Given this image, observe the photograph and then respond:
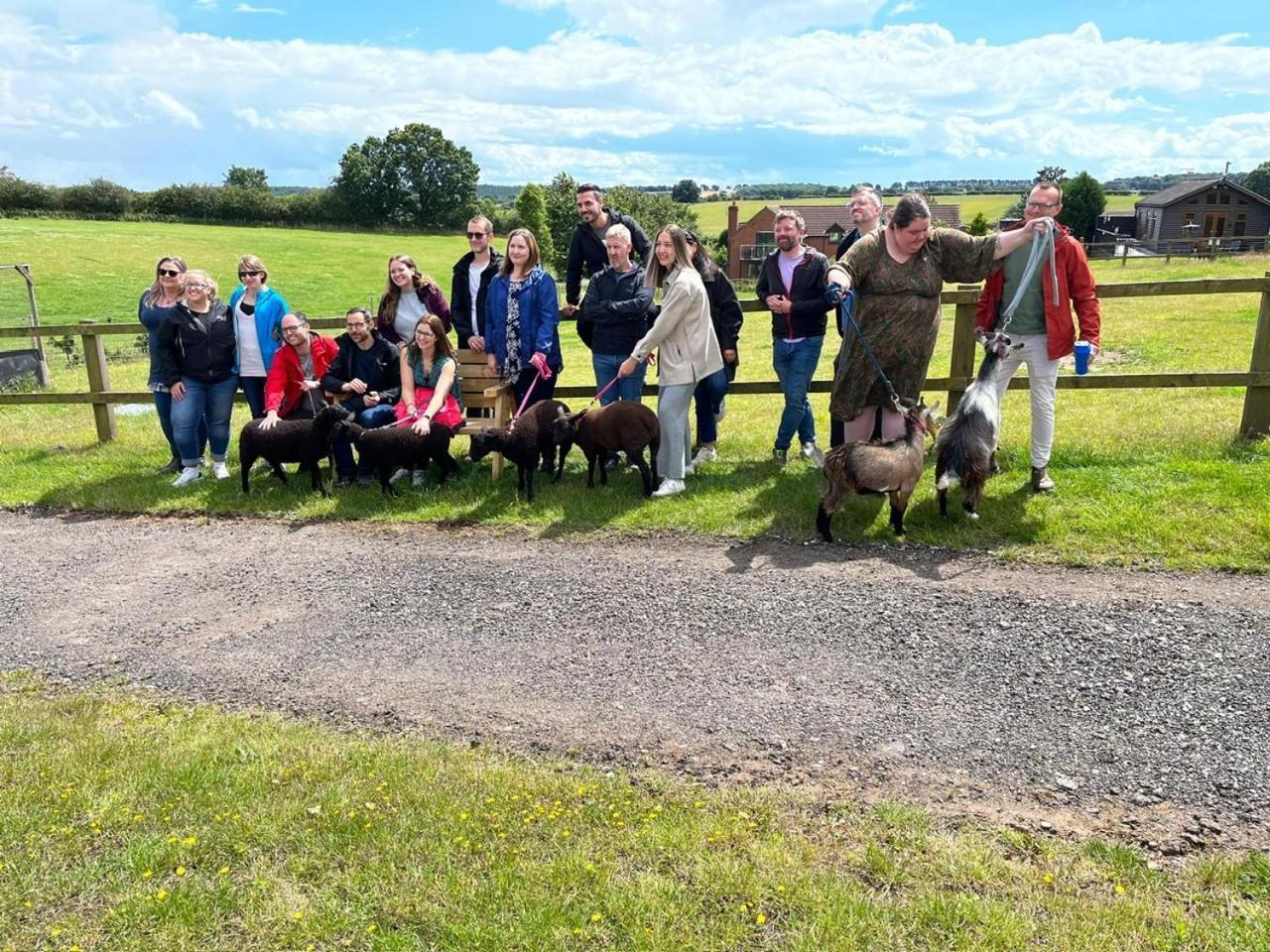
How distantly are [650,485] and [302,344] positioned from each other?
382 centimetres

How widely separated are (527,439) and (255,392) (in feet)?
11.2

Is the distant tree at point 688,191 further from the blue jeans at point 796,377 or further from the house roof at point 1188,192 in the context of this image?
the blue jeans at point 796,377

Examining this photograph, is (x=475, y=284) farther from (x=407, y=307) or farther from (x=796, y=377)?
(x=796, y=377)

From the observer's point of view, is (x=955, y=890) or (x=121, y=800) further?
(x=121, y=800)

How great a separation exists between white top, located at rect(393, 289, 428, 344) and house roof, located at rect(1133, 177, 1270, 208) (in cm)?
8473

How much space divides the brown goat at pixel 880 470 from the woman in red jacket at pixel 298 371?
17.0 ft

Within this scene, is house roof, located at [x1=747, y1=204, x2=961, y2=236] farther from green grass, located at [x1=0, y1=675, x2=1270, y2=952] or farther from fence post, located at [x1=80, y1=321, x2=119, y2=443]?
green grass, located at [x1=0, y1=675, x2=1270, y2=952]

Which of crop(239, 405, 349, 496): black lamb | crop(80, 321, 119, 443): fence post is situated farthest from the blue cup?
crop(80, 321, 119, 443): fence post

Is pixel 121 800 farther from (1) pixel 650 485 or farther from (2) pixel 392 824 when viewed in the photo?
(1) pixel 650 485

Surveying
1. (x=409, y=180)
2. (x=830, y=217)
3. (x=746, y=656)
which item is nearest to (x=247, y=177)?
(x=409, y=180)

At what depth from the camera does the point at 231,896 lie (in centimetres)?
322

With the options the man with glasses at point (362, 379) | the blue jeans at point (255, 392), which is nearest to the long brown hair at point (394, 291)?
the man with glasses at point (362, 379)

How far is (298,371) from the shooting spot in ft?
28.5

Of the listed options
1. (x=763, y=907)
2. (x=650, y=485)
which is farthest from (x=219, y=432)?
(x=763, y=907)
